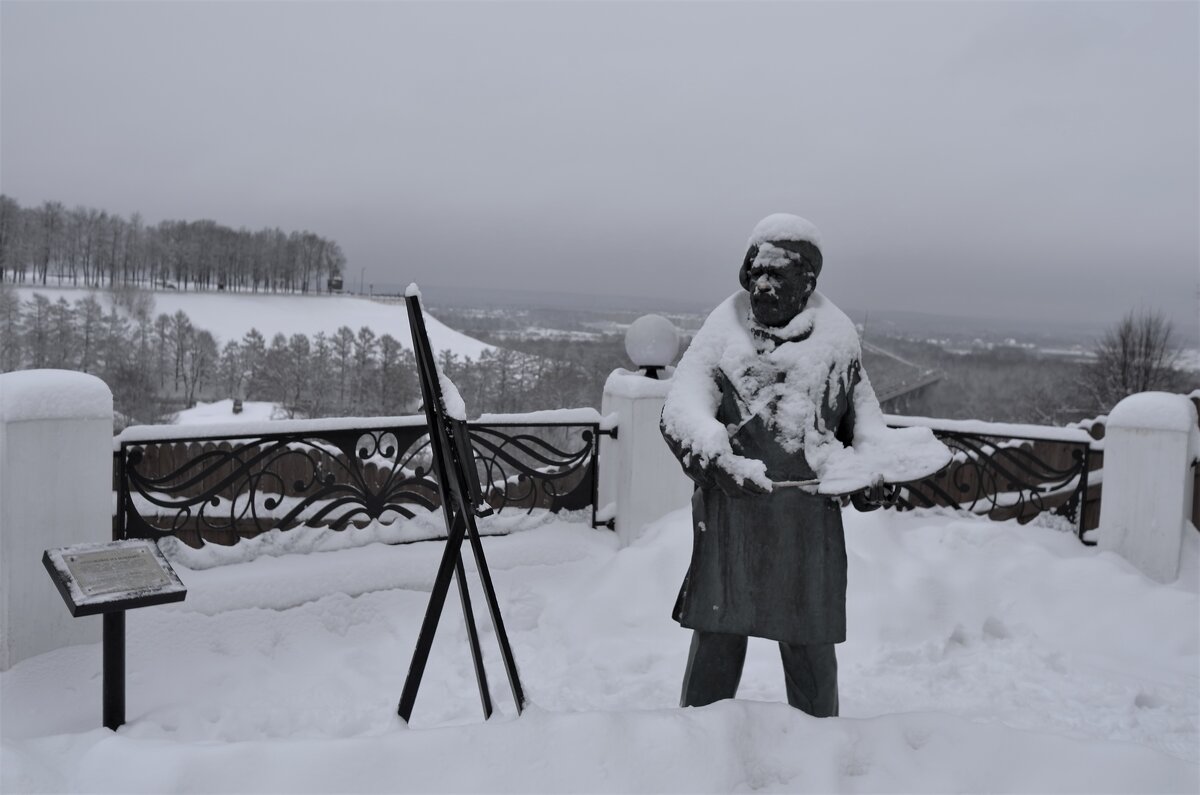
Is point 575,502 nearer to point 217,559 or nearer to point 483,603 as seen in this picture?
point 483,603

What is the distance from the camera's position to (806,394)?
8.94ft

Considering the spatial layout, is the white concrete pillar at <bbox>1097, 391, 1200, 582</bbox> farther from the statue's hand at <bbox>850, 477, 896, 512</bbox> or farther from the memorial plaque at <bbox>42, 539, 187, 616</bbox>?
the memorial plaque at <bbox>42, 539, 187, 616</bbox>

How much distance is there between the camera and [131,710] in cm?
379

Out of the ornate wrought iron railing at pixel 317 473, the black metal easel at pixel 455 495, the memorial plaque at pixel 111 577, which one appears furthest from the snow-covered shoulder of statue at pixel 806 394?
the ornate wrought iron railing at pixel 317 473

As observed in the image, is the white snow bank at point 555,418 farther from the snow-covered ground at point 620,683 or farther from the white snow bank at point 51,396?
the white snow bank at point 51,396

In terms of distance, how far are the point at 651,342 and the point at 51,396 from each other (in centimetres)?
399

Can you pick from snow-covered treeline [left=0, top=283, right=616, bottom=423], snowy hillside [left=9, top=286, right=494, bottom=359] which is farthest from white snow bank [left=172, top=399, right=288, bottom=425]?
snowy hillside [left=9, top=286, right=494, bottom=359]

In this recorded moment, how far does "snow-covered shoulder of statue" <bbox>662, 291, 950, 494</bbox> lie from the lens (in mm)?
2582

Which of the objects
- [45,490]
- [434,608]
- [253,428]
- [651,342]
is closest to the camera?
[434,608]

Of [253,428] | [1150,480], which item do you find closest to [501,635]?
[253,428]

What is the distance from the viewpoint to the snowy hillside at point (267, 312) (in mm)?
48425

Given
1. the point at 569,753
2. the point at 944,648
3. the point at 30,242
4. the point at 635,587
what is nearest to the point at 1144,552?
the point at 944,648

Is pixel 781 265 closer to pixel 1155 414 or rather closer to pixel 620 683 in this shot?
pixel 620 683

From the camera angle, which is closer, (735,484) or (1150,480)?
(735,484)
